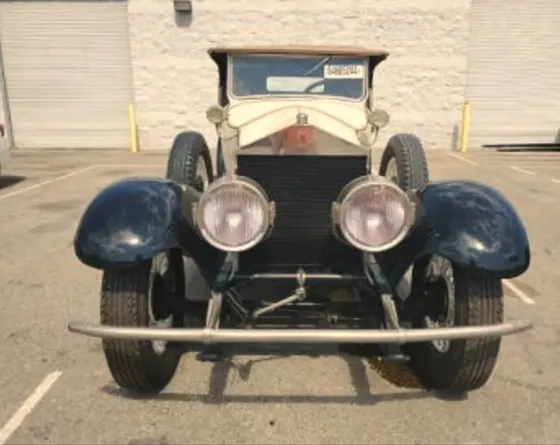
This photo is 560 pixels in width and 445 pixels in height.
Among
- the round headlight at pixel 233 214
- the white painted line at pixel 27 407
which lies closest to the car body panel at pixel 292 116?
the round headlight at pixel 233 214

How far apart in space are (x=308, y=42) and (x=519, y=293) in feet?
35.4

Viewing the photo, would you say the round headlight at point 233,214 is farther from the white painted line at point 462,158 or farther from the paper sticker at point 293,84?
the white painted line at point 462,158

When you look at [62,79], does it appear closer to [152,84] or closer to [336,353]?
[152,84]

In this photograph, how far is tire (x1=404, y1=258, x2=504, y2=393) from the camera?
2.57 metres

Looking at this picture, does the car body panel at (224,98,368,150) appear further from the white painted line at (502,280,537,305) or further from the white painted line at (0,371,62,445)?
the white painted line at (502,280,537,305)

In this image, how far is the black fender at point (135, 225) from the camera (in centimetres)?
248

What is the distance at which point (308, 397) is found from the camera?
279 centimetres

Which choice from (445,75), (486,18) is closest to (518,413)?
(445,75)

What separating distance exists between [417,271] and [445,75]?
12183 millimetres

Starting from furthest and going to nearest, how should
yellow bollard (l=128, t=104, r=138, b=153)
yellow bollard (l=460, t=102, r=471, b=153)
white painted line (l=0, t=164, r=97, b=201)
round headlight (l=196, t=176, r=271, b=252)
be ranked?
yellow bollard (l=460, t=102, r=471, b=153) < yellow bollard (l=128, t=104, r=138, b=153) < white painted line (l=0, t=164, r=97, b=201) < round headlight (l=196, t=176, r=271, b=252)

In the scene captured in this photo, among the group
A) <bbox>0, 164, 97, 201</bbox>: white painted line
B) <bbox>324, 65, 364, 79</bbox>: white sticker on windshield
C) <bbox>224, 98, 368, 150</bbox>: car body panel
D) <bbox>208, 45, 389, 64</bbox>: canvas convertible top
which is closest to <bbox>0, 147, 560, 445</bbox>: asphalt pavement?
<bbox>224, 98, 368, 150</bbox>: car body panel

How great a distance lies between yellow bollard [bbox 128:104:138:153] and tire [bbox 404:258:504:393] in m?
12.7

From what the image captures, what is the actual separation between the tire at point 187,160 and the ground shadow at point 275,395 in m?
1.25

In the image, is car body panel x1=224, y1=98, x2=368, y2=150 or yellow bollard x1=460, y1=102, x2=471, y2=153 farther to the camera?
yellow bollard x1=460, y1=102, x2=471, y2=153
